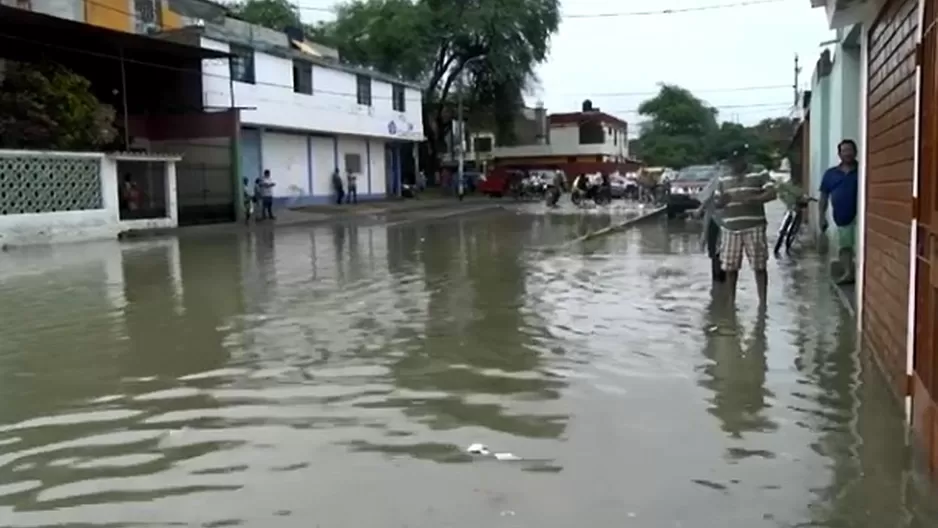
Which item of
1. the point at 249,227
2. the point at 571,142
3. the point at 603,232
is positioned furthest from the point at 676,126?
the point at 603,232

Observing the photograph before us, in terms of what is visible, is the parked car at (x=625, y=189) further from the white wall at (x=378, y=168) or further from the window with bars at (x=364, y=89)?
the window with bars at (x=364, y=89)

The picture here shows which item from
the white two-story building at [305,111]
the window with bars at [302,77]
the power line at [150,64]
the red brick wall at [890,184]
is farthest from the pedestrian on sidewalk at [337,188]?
A: the red brick wall at [890,184]

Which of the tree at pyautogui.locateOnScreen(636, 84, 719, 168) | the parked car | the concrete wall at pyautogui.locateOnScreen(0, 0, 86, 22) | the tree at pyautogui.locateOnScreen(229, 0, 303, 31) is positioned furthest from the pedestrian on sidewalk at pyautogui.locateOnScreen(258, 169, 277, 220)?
the tree at pyautogui.locateOnScreen(636, 84, 719, 168)

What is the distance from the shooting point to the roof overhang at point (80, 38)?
24750 mm

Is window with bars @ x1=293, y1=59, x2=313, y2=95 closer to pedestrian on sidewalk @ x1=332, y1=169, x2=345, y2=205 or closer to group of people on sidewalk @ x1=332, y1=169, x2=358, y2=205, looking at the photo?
pedestrian on sidewalk @ x1=332, y1=169, x2=345, y2=205

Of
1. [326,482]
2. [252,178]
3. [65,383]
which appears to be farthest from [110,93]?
[326,482]

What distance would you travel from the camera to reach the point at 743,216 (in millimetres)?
9750

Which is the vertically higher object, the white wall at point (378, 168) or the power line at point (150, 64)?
the power line at point (150, 64)

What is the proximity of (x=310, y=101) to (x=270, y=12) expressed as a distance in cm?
1696

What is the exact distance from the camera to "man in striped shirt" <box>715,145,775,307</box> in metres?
9.71

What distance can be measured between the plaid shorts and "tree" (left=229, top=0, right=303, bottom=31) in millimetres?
45642

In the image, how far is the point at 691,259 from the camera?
1546 cm

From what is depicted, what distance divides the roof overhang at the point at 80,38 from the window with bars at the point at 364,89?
38.1 ft

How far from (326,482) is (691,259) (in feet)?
37.9
